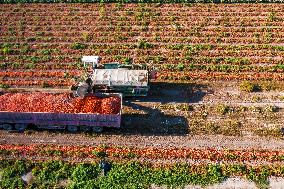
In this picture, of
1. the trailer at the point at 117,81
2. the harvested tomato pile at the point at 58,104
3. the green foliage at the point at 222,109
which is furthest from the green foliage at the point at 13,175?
the green foliage at the point at 222,109

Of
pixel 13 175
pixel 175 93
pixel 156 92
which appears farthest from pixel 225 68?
pixel 13 175

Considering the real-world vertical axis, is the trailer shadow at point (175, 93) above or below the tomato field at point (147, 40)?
below

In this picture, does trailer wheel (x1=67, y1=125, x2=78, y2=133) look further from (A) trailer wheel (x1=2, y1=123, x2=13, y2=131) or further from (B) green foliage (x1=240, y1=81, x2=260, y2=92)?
(B) green foliage (x1=240, y1=81, x2=260, y2=92)

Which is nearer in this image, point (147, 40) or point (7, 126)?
point (7, 126)

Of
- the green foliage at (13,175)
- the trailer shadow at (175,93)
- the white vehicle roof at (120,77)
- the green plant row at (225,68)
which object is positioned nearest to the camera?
the green foliage at (13,175)

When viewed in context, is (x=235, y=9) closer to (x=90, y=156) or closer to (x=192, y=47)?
(x=192, y=47)

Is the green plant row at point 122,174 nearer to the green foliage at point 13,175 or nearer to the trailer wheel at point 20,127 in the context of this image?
the green foliage at point 13,175

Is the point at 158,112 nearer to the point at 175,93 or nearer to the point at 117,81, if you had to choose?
the point at 175,93
